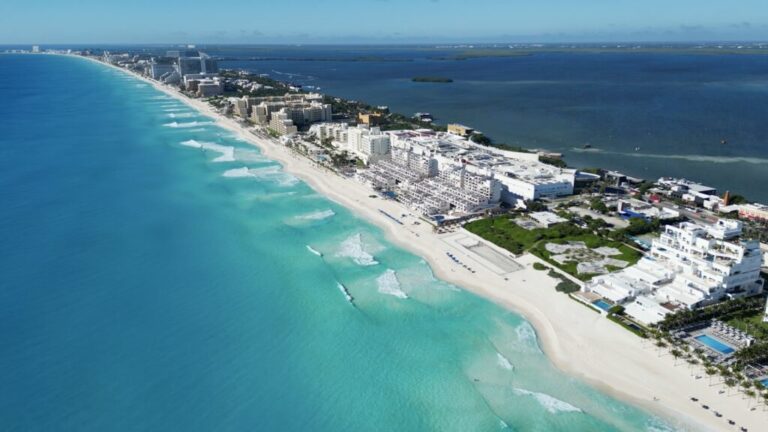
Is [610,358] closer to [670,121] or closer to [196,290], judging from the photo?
→ [196,290]

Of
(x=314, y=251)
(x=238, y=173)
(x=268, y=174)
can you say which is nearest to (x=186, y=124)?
(x=238, y=173)

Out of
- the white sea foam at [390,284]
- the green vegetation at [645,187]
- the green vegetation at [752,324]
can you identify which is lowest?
the white sea foam at [390,284]

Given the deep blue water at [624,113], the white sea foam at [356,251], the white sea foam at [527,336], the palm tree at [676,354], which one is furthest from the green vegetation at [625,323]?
the deep blue water at [624,113]

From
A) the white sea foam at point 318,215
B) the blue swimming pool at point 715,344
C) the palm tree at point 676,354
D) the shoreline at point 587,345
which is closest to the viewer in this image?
the shoreline at point 587,345

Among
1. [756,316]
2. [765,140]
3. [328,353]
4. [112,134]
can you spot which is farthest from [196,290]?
[765,140]

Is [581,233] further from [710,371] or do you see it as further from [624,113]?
[624,113]

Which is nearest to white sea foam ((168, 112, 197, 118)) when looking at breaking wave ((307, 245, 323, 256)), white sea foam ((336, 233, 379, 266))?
white sea foam ((336, 233, 379, 266))

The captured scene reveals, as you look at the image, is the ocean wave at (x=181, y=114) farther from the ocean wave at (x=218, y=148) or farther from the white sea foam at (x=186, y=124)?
the ocean wave at (x=218, y=148)
